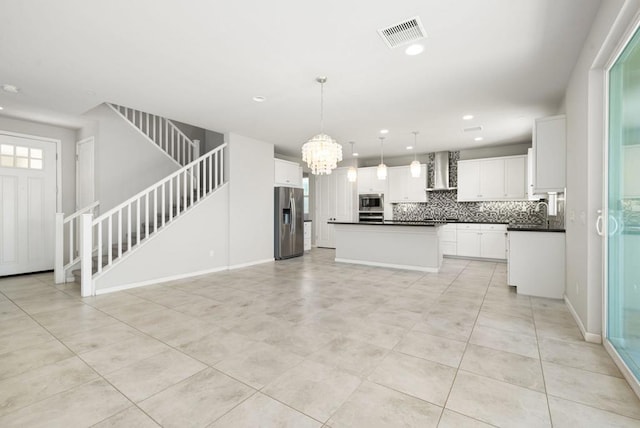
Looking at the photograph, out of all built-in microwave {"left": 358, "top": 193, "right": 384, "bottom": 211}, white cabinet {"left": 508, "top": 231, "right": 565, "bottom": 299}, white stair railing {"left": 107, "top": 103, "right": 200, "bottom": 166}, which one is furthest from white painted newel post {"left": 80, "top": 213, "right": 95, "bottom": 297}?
built-in microwave {"left": 358, "top": 193, "right": 384, "bottom": 211}

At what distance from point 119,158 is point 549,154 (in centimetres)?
689

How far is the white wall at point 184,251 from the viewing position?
4.44m

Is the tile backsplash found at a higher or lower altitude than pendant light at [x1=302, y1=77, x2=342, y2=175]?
lower

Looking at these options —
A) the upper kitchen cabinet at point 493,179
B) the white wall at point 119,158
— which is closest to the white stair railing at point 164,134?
the white wall at point 119,158

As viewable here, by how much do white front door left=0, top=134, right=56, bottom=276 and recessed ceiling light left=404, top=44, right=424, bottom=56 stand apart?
662cm

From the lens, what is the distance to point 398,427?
1.54 m

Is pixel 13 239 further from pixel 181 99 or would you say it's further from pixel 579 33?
pixel 579 33

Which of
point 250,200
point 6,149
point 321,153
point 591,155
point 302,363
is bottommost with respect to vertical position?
point 302,363

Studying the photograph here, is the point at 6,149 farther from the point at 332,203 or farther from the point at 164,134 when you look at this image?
the point at 332,203

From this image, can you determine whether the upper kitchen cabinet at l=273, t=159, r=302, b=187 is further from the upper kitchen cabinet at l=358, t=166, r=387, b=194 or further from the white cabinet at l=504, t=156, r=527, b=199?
the white cabinet at l=504, t=156, r=527, b=199

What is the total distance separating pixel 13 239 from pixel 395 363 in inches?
265

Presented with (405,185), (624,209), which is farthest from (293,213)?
(624,209)

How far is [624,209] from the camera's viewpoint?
2137mm

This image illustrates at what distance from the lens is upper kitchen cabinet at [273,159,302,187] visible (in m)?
7.29
